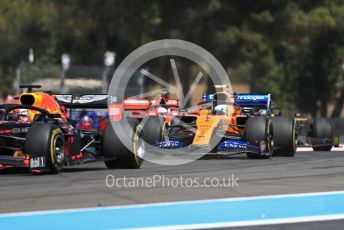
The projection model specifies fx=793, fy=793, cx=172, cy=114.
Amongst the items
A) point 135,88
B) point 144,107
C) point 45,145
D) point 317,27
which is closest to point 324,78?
point 317,27

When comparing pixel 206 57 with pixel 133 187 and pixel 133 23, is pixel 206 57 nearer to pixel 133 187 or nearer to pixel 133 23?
pixel 133 23

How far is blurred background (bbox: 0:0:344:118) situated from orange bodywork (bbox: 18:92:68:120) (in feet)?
76.1

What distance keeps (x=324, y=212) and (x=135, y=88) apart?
33885 mm

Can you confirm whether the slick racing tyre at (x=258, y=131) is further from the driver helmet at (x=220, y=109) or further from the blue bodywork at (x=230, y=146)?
the driver helmet at (x=220, y=109)

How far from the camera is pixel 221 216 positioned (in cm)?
764

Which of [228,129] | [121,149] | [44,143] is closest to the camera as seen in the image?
[44,143]

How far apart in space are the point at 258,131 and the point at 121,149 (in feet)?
10.8

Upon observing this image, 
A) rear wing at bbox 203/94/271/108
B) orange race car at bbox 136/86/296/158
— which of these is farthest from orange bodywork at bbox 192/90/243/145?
rear wing at bbox 203/94/271/108

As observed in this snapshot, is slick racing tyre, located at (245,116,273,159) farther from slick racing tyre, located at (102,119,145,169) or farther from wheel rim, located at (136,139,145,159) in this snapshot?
slick racing tyre, located at (102,119,145,169)

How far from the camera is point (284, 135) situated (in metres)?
16.1

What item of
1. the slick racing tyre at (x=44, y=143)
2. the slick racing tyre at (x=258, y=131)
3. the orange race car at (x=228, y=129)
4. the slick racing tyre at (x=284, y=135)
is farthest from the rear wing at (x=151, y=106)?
the slick racing tyre at (x=44, y=143)

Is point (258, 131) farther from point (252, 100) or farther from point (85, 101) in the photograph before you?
point (85, 101)

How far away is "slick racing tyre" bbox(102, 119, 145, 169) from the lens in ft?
42.0

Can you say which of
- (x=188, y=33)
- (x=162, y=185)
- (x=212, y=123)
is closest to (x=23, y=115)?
(x=162, y=185)
